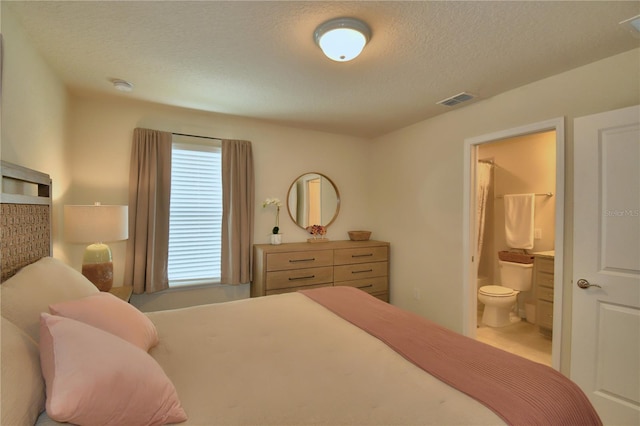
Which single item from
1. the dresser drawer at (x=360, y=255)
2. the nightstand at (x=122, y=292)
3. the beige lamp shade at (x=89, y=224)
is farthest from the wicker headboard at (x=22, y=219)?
the dresser drawer at (x=360, y=255)

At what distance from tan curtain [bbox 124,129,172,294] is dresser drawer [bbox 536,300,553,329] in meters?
4.14

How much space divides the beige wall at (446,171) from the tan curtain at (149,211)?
8.82 feet

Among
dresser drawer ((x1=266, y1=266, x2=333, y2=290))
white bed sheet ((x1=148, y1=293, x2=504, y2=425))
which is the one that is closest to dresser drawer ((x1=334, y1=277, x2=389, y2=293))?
dresser drawer ((x1=266, y1=266, x2=333, y2=290))

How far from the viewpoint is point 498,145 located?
13.6 ft

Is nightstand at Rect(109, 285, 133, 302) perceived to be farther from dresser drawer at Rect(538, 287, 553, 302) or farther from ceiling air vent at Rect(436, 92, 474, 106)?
dresser drawer at Rect(538, 287, 553, 302)

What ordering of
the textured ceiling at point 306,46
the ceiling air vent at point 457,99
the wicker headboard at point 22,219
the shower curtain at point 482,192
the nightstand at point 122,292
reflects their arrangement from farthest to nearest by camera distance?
the shower curtain at point 482,192 → the ceiling air vent at point 457,99 → the nightstand at point 122,292 → the textured ceiling at point 306,46 → the wicker headboard at point 22,219

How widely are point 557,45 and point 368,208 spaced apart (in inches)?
109

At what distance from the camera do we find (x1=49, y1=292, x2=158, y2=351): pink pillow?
1.11 m

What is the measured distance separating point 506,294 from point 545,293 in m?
0.37

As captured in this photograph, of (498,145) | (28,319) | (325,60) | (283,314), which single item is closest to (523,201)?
(498,145)

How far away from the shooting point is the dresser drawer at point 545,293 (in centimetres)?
319

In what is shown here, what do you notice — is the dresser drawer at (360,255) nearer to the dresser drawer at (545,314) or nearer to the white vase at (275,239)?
the white vase at (275,239)

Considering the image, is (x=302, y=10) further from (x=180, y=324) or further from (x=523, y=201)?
(x=523, y=201)

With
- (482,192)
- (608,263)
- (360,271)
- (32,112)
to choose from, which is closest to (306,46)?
(32,112)
